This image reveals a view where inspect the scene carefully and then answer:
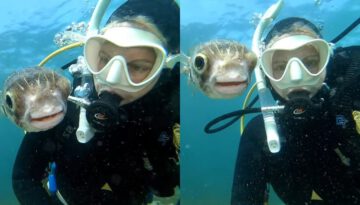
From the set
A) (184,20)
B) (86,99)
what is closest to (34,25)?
(184,20)

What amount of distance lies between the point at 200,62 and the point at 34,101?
4.96ft

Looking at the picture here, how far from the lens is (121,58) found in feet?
12.3

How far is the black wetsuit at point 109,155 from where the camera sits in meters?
4.48

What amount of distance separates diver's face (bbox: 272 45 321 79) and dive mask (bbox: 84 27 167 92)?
48.9 inches

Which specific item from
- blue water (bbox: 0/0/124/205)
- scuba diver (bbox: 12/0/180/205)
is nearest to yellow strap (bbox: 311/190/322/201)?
scuba diver (bbox: 12/0/180/205)

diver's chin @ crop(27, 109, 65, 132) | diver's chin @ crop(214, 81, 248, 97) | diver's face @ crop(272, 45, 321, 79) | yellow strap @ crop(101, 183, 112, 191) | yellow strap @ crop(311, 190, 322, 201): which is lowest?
yellow strap @ crop(311, 190, 322, 201)

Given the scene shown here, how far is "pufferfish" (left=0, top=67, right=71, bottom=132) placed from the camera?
3.40 metres

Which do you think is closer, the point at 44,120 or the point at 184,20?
the point at 44,120

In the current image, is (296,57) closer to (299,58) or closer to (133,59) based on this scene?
(299,58)

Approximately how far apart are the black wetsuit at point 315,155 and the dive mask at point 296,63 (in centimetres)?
29

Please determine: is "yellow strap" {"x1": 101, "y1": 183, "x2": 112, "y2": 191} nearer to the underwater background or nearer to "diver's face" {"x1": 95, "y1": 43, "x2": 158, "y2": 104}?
"diver's face" {"x1": 95, "y1": 43, "x2": 158, "y2": 104}

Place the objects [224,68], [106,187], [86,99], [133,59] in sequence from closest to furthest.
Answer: [224,68] < [86,99] < [133,59] < [106,187]

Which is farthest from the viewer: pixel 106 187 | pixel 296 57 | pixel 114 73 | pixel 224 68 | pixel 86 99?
pixel 106 187

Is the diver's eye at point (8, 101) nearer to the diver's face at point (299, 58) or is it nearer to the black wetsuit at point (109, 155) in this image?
the black wetsuit at point (109, 155)
